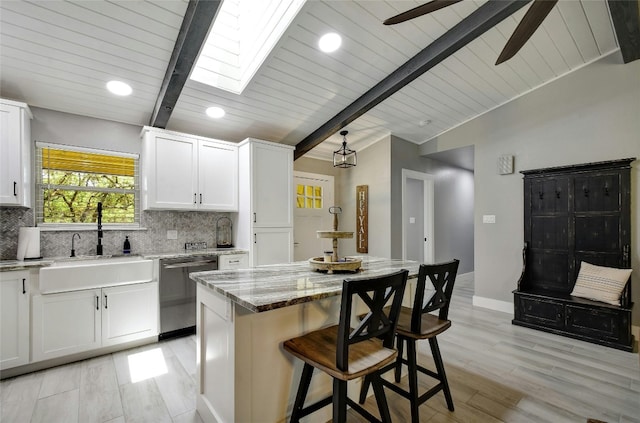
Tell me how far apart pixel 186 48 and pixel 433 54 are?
2.24 m

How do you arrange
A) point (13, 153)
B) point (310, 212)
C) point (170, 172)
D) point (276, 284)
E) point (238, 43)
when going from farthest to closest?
point (310, 212)
point (170, 172)
point (238, 43)
point (13, 153)
point (276, 284)

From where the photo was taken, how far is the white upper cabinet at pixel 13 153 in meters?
2.55

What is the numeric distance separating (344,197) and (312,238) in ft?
3.43

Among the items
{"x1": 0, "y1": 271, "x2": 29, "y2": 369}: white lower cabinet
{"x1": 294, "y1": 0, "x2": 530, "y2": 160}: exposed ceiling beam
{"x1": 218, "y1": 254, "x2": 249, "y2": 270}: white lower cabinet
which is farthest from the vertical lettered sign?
{"x1": 0, "y1": 271, "x2": 29, "y2": 369}: white lower cabinet

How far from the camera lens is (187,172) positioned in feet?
11.7

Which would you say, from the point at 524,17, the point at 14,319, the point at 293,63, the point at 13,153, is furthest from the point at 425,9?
the point at 14,319

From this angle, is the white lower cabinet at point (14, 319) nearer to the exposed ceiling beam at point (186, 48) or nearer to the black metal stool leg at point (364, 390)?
the exposed ceiling beam at point (186, 48)

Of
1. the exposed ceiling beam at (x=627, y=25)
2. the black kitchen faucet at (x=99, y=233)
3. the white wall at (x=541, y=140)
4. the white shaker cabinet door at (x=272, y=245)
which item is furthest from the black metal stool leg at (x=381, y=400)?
the exposed ceiling beam at (x=627, y=25)

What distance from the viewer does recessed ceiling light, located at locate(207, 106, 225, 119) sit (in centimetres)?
342

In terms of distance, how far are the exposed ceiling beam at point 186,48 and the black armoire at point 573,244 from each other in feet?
13.2

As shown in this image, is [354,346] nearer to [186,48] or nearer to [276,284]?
[276,284]

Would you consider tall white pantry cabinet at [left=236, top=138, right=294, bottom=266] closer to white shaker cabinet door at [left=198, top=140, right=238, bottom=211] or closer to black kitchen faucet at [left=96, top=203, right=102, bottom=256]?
white shaker cabinet door at [left=198, top=140, right=238, bottom=211]

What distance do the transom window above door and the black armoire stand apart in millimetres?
3092

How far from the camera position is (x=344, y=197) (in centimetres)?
565
